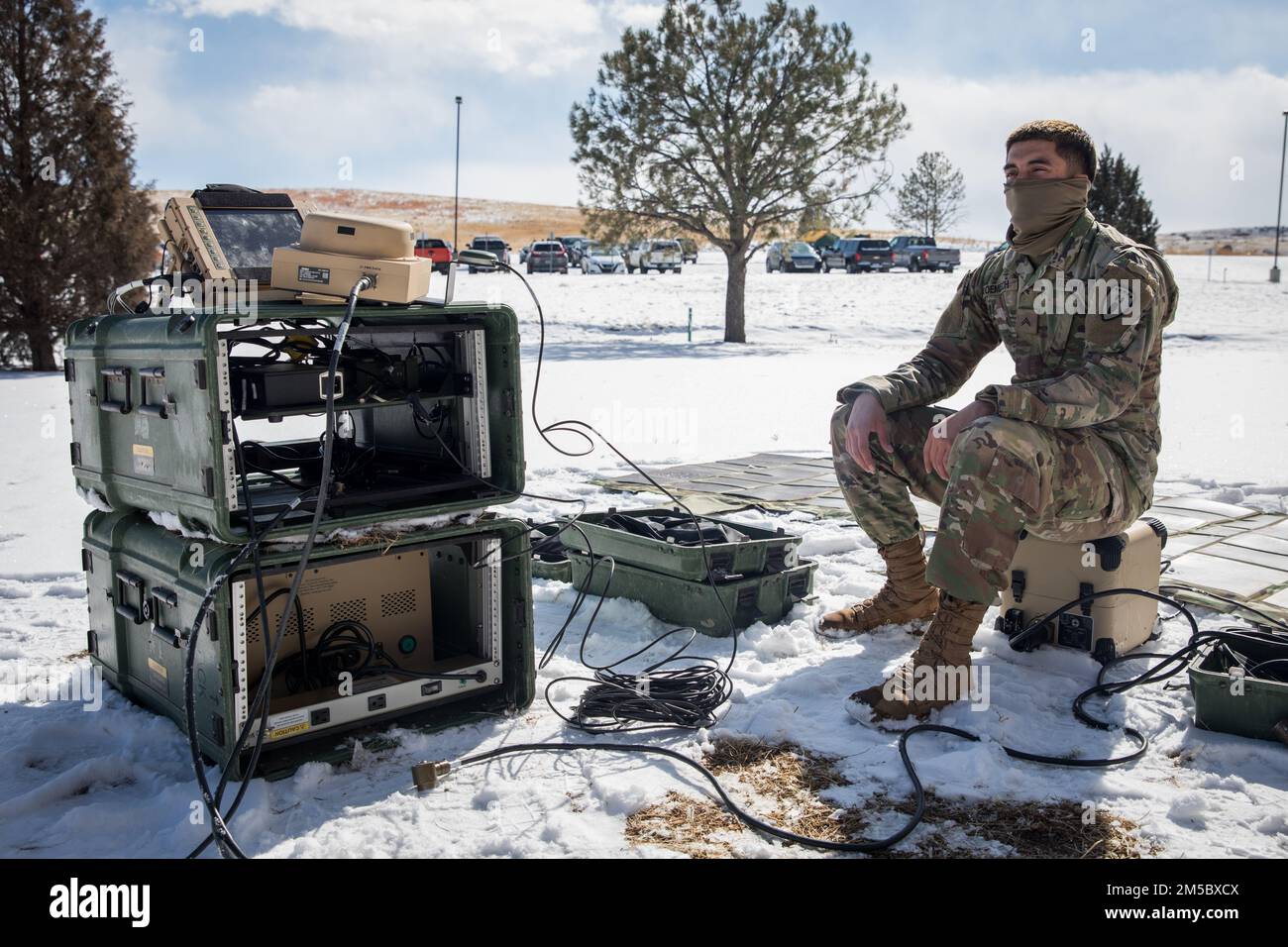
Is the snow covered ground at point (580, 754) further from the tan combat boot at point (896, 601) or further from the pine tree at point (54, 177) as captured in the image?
the pine tree at point (54, 177)

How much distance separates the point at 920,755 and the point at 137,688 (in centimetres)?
228

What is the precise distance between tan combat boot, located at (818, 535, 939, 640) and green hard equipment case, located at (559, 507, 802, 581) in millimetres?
312

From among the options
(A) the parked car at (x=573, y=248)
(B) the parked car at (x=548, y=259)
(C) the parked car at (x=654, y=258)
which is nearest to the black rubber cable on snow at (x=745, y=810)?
(C) the parked car at (x=654, y=258)

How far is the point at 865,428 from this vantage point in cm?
338

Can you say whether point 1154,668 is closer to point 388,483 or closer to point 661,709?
point 661,709

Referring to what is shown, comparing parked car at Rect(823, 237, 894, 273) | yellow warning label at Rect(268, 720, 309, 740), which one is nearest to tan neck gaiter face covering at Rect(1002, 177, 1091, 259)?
yellow warning label at Rect(268, 720, 309, 740)

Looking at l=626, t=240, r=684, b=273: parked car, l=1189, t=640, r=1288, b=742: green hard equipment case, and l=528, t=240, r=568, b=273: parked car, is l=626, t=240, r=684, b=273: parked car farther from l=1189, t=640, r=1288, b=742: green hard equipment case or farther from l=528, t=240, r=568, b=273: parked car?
l=1189, t=640, r=1288, b=742: green hard equipment case

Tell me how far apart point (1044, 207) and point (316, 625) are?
8.13 ft

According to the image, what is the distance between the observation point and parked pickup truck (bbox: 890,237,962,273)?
120 ft

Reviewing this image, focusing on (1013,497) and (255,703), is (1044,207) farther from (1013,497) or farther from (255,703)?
(255,703)

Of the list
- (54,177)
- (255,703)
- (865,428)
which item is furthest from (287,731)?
(54,177)

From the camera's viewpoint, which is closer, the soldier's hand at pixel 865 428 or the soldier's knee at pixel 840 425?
the soldier's hand at pixel 865 428

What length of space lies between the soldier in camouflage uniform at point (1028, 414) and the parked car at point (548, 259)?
34.3 metres

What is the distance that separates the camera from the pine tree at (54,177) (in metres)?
12.9
